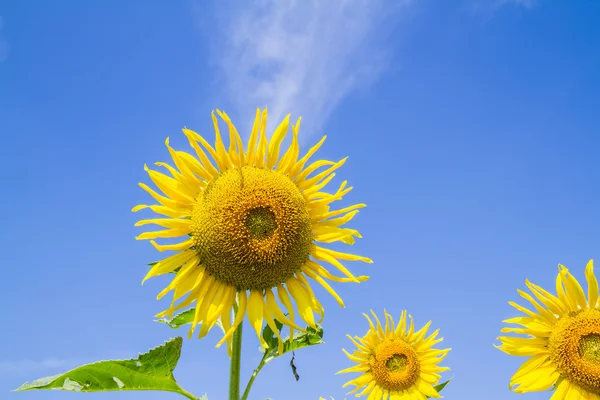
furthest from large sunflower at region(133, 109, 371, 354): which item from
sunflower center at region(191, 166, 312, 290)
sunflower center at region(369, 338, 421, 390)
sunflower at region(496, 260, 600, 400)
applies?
sunflower center at region(369, 338, 421, 390)

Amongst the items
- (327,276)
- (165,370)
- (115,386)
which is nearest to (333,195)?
(327,276)

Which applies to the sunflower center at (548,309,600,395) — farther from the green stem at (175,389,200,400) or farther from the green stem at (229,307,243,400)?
the green stem at (175,389,200,400)

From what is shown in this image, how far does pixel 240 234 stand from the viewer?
16.5ft

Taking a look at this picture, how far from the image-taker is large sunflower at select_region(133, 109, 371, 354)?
16.6ft

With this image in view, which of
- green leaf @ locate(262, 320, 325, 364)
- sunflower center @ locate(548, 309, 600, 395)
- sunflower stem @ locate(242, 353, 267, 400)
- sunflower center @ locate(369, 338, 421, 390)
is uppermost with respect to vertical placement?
sunflower center @ locate(369, 338, 421, 390)

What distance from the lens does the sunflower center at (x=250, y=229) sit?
16.6 ft

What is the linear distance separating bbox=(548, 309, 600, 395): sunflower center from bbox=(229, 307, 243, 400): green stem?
437 centimetres

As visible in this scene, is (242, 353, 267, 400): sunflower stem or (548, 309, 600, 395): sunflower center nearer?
(242, 353, 267, 400): sunflower stem

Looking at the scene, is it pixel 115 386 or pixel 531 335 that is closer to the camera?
pixel 115 386

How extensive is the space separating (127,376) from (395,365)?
6.42m

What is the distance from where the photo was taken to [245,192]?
17.0 ft

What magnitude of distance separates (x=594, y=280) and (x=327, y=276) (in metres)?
4.01

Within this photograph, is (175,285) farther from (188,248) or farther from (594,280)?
(594,280)

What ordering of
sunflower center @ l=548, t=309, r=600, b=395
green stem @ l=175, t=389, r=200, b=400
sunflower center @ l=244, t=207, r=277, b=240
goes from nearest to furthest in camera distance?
1. green stem @ l=175, t=389, r=200, b=400
2. sunflower center @ l=244, t=207, r=277, b=240
3. sunflower center @ l=548, t=309, r=600, b=395
